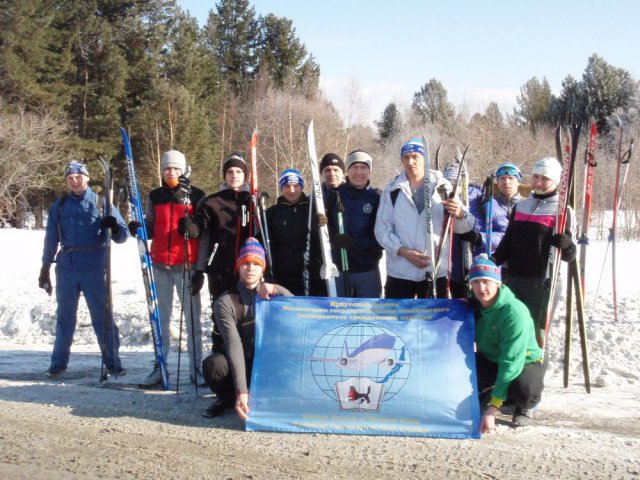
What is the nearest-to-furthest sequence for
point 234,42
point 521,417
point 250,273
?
point 521,417 → point 250,273 → point 234,42

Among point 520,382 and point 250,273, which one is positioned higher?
point 250,273

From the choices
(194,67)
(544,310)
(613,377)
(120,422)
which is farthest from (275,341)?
(194,67)

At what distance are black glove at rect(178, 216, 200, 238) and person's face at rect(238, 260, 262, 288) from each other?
74cm

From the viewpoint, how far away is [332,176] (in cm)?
573

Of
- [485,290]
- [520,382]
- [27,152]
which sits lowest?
[520,382]

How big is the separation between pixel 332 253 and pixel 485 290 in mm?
1544

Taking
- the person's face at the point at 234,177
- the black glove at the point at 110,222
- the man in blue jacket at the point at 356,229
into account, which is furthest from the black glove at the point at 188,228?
the man in blue jacket at the point at 356,229

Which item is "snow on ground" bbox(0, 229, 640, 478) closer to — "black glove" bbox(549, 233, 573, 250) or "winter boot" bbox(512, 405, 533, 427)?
"winter boot" bbox(512, 405, 533, 427)

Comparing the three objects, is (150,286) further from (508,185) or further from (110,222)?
(508,185)

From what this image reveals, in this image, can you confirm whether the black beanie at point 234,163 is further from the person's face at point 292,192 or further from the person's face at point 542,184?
the person's face at point 542,184

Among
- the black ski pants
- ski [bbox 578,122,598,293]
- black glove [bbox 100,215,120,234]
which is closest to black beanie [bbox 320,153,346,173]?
black glove [bbox 100,215,120,234]

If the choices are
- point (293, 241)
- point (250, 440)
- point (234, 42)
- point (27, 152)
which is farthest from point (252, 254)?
point (234, 42)

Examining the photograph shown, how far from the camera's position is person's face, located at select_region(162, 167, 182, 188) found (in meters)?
5.77

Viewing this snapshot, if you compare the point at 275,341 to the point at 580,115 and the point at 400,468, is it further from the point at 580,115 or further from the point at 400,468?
the point at 580,115
